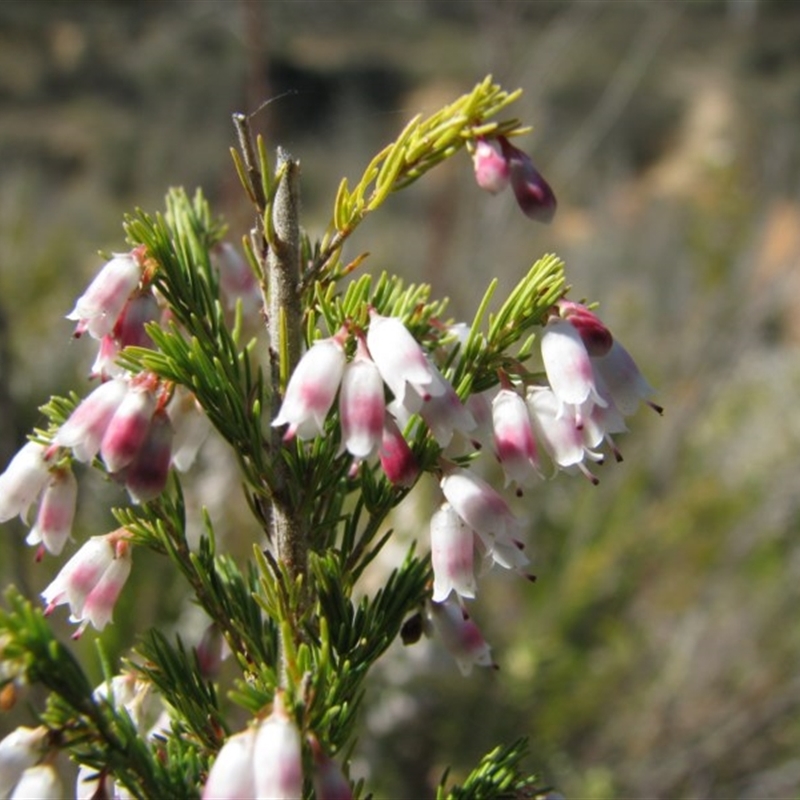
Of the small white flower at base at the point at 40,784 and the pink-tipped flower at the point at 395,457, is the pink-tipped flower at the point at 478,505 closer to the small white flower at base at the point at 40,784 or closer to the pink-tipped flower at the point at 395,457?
the pink-tipped flower at the point at 395,457

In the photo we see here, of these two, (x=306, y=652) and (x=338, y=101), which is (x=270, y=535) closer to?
(x=306, y=652)

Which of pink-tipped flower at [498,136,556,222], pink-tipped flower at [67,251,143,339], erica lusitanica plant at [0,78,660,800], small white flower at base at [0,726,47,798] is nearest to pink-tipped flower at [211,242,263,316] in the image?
erica lusitanica plant at [0,78,660,800]

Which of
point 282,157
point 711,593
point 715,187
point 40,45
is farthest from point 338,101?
point 282,157

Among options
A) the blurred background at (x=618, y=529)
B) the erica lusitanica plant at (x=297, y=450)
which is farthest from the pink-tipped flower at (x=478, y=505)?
the blurred background at (x=618, y=529)

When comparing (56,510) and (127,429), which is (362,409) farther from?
(56,510)

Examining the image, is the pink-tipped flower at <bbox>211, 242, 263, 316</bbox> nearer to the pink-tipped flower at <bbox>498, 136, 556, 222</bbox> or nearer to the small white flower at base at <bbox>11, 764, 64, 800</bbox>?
the pink-tipped flower at <bbox>498, 136, 556, 222</bbox>

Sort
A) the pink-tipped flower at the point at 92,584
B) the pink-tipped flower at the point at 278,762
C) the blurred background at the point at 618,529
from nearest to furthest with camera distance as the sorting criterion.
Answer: the pink-tipped flower at the point at 278,762 < the pink-tipped flower at the point at 92,584 < the blurred background at the point at 618,529
